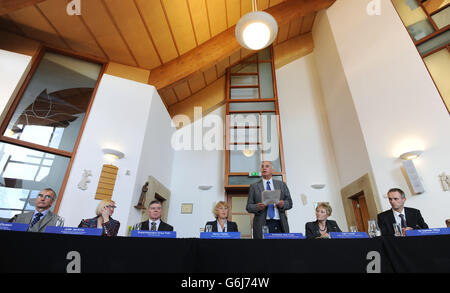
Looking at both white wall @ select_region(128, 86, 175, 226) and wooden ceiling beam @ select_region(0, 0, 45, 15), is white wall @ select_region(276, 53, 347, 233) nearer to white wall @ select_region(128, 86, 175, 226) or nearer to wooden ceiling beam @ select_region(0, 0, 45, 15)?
white wall @ select_region(128, 86, 175, 226)

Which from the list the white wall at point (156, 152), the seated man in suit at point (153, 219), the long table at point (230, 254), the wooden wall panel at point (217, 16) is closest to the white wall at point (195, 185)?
the white wall at point (156, 152)

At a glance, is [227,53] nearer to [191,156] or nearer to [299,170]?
[191,156]

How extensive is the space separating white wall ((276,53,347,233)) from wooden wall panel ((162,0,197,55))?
277 centimetres

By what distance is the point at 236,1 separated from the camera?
4.27 metres

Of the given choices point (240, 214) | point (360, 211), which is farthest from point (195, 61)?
point (360, 211)

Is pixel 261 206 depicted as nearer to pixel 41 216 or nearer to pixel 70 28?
pixel 41 216

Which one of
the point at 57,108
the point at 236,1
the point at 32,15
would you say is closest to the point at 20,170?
the point at 57,108

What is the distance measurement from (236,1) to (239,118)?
92.2 inches

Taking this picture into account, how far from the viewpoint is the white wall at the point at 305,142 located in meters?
4.93

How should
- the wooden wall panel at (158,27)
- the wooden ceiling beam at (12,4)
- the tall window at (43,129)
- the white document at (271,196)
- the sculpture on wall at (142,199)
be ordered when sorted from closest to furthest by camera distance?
the white document at (271,196)
the wooden ceiling beam at (12,4)
the tall window at (43,129)
the wooden wall panel at (158,27)
the sculpture on wall at (142,199)

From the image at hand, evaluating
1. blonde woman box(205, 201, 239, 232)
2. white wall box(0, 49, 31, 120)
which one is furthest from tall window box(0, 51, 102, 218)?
blonde woman box(205, 201, 239, 232)

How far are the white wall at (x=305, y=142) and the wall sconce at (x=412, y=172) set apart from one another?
1.74 metres

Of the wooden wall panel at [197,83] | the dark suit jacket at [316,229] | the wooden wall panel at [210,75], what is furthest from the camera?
the wooden wall panel at [210,75]

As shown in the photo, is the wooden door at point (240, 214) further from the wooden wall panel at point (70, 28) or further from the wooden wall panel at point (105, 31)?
the wooden wall panel at point (70, 28)
